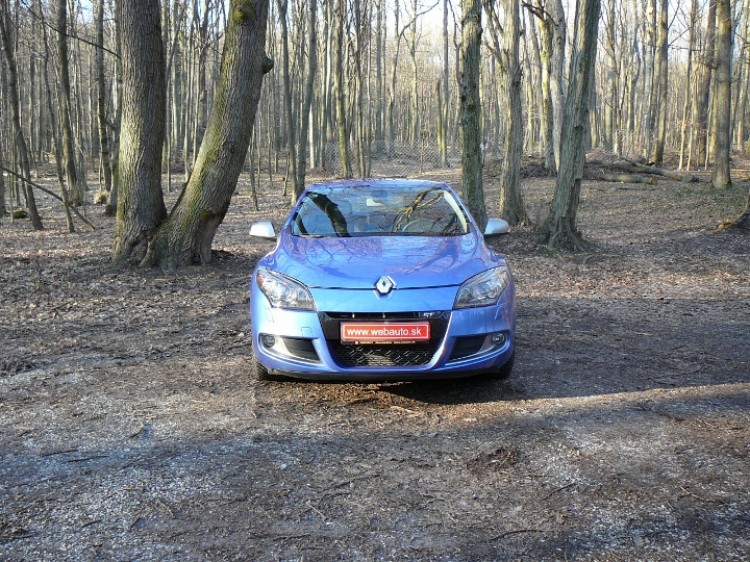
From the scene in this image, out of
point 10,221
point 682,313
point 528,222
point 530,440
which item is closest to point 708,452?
point 530,440

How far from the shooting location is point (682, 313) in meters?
7.58

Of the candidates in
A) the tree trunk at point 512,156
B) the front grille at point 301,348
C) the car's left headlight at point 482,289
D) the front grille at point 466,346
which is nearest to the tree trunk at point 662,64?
the tree trunk at point 512,156

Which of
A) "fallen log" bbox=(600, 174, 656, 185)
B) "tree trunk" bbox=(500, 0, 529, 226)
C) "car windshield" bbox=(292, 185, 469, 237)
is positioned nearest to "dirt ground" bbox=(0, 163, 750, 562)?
"car windshield" bbox=(292, 185, 469, 237)

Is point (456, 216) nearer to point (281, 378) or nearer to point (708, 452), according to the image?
point (281, 378)

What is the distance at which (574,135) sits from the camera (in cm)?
1102

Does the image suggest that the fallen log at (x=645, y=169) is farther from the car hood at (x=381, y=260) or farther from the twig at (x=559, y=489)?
the twig at (x=559, y=489)

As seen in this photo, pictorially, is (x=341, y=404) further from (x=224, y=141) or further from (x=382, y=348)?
(x=224, y=141)

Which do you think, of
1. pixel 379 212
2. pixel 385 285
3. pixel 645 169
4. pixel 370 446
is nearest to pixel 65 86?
pixel 379 212

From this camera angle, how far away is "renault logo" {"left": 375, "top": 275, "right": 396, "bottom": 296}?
4.39 m

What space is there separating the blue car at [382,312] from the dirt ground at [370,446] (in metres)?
0.34

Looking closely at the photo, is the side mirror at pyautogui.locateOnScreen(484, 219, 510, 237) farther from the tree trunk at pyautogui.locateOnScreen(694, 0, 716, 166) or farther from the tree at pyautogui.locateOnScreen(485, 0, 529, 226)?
the tree trunk at pyautogui.locateOnScreen(694, 0, 716, 166)

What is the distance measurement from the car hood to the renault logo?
0.11 ft

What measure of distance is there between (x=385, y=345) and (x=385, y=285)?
0.38 meters

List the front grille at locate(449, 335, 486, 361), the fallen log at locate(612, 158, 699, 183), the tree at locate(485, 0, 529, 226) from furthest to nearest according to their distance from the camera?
→ the fallen log at locate(612, 158, 699, 183) → the tree at locate(485, 0, 529, 226) → the front grille at locate(449, 335, 486, 361)
